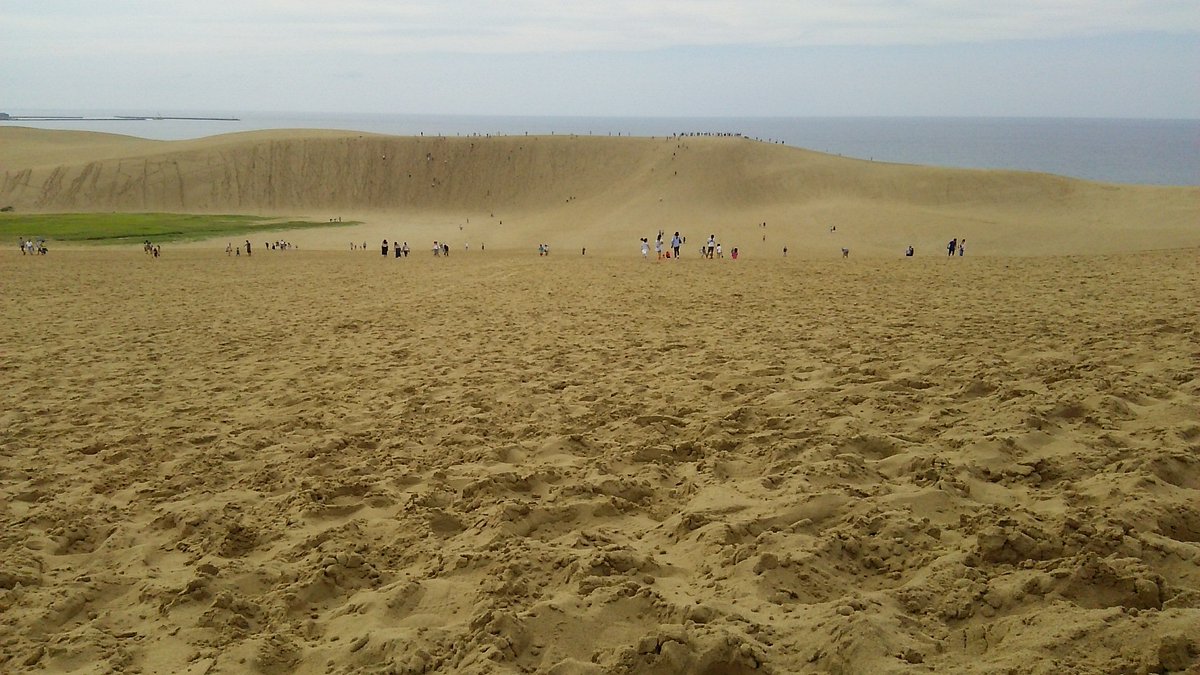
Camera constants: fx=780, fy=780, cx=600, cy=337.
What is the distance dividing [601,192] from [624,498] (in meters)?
51.8

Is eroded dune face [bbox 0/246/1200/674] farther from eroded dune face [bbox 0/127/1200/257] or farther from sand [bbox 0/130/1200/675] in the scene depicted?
eroded dune face [bbox 0/127/1200/257]

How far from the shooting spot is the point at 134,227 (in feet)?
136

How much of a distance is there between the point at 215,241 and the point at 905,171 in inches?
1613

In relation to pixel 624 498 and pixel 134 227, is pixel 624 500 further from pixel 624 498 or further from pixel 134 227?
pixel 134 227

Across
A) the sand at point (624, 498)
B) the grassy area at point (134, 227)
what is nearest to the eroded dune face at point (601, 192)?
the grassy area at point (134, 227)

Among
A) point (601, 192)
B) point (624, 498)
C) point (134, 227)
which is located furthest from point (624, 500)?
point (601, 192)

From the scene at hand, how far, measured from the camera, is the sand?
3066 mm

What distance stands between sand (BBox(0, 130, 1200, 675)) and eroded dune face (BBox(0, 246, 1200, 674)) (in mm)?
21

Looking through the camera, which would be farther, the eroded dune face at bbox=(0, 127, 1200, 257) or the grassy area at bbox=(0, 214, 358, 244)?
the eroded dune face at bbox=(0, 127, 1200, 257)

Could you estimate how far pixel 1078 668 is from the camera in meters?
2.63

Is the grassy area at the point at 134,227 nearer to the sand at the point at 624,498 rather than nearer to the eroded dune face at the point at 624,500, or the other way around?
the sand at the point at 624,498

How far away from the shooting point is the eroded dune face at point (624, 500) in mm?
3068

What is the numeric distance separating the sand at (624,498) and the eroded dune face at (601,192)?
26739mm

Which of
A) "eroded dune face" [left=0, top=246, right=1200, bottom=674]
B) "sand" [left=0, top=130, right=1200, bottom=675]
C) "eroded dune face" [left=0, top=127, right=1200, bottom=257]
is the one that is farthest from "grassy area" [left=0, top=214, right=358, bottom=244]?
"eroded dune face" [left=0, top=246, right=1200, bottom=674]
